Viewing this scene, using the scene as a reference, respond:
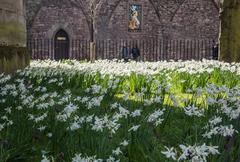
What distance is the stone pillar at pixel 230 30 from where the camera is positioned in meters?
11.2

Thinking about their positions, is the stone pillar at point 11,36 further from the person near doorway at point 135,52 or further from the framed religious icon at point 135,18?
the framed religious icon at point 135,18

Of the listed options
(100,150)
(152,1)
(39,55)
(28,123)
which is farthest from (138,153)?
(152,1)

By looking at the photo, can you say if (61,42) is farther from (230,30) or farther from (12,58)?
(12,58)

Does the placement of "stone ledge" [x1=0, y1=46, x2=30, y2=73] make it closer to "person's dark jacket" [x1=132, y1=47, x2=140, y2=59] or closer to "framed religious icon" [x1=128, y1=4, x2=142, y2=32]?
"person's dark jacket" [x1=132, y1=47, x2=140, y2=59]

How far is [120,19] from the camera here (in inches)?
1196

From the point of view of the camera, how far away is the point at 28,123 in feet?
10.8

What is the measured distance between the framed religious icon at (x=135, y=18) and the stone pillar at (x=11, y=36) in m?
22.6

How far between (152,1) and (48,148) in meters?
29.6

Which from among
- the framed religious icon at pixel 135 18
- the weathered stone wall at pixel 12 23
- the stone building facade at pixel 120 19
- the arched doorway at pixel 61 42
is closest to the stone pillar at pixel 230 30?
the weathered stone wall at pixel 12 23

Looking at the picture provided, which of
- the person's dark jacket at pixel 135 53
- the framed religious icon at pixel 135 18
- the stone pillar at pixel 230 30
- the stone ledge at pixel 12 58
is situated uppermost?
the framed religious icon at pixel 135 18

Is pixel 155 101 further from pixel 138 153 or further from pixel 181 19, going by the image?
pixel 181 19

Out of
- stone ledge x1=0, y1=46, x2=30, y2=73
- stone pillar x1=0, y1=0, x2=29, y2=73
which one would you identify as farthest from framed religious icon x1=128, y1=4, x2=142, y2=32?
stone pillar x1=0, y1=0, x2=29, y2=73

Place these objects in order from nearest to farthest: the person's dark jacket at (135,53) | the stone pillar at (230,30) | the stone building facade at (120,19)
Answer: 1. the stone pillar at (230,30)
2. the person's dark jacket at (135,53)
3. the stone building facade at (120,19)

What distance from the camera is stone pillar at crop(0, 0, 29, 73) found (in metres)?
7.40
